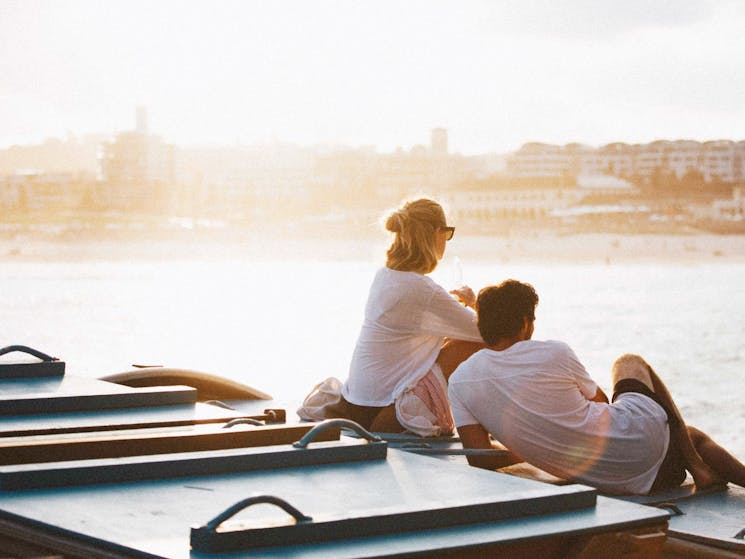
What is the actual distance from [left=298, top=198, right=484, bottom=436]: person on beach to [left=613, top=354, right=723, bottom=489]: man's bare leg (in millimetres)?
833

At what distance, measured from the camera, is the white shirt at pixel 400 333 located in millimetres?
4922

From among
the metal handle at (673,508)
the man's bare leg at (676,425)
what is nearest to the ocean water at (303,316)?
the man's bare leg at (676,425)

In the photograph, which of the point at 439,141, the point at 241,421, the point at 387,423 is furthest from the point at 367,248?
the point at 241,421

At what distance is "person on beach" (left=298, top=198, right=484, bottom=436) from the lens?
4.91 meters

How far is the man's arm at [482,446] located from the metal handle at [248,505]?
Result: 1994 millimetres

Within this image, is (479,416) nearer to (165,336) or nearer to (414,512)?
(414,512)

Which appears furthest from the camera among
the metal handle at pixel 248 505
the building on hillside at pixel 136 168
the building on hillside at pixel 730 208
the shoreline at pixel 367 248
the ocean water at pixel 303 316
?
the building on hillside at pixel 136 168

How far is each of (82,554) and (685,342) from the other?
40844 mm

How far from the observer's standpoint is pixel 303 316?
51.5m

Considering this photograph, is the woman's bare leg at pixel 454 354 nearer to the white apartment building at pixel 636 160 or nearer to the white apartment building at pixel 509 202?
the white apartment building at pixel 509 202

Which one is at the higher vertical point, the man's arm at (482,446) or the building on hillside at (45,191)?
the man's arm at (482,446)

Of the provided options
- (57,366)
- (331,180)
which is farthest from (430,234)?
(331,180)

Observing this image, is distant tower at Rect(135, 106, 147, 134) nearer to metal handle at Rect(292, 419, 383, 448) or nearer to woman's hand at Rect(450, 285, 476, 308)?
woman's hand at Rect(450, 285, 476, 308)

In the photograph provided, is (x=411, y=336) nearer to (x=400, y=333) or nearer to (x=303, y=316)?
(x=400, y=333)
